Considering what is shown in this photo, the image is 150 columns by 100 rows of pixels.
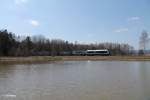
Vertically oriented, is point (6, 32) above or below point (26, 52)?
above

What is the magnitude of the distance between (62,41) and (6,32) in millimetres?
49199

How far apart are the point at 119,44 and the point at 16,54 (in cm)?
8072

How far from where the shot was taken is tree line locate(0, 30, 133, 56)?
393ft

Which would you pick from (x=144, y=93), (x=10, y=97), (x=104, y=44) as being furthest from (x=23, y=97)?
(x=104, y=44)

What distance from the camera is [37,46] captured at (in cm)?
14375

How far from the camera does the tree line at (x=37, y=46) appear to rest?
11969cm

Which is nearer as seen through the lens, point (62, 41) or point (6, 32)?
point (6, 32)

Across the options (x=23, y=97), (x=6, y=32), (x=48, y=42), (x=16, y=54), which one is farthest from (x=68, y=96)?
(x=48, y=42)

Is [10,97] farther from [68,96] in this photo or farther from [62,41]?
[62,41]

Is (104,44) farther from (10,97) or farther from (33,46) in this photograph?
(10,97)

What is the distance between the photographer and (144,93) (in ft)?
63.1

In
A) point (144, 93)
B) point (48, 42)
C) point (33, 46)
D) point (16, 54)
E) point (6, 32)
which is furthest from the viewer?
point (48, 42)

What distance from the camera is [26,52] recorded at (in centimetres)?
12312

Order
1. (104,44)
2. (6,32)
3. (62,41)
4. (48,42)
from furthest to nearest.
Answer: (104,44) → (62,41) → (48,42) → (6,32)
